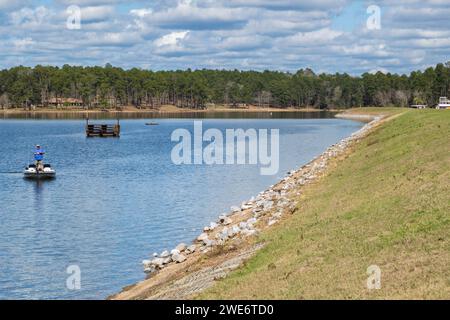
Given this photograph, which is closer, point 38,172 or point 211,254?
point 211,254

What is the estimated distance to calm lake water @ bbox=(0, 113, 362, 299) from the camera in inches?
969

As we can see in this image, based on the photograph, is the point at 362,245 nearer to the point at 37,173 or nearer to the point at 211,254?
the point at 211,254

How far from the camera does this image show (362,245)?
16.9 m

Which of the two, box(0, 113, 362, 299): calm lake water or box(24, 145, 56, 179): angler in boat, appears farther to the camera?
box(24, 145, 56, 179): angler in boat

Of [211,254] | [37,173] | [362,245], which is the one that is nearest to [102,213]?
[211,254]

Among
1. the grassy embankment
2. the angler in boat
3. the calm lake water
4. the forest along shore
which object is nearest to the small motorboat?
the angler in boat

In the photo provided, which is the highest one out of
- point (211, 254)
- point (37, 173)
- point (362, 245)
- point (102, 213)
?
point (362, 245)

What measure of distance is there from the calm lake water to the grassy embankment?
639 centimetres

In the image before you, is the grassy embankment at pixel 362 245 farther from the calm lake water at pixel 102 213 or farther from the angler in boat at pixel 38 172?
the angler in boat at pixel 38 172

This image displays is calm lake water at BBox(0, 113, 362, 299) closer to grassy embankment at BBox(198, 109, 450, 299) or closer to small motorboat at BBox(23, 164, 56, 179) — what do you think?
small motorboat at BBox(23, 164, 56, 179)

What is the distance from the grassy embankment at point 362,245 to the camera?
Result: 45.5ft

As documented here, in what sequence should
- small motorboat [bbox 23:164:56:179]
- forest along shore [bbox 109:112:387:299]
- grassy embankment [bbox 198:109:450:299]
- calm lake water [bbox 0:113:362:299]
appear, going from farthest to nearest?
small motorboat [bbox 23:164:56:179] → calm lake water [bbox 0:113:362:299] → forest along shore [bbox 109:112:387:299] → grassy embankment [bbox 198:109:450:299]

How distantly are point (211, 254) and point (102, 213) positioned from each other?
15675 millimetres
